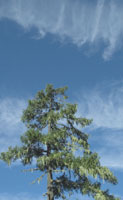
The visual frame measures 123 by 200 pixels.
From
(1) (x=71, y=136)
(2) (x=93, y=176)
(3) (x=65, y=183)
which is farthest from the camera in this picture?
(1) (x=71, y=136)

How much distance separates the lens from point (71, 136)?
19984mm

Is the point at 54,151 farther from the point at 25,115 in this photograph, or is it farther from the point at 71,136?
the point at 25,115

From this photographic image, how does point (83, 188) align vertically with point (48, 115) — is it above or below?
below

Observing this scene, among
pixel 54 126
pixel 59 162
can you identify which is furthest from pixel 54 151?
pixel 54 126

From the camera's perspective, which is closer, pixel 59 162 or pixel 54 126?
pixel 59 162

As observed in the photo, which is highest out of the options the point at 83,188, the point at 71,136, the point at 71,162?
the point at 71,136

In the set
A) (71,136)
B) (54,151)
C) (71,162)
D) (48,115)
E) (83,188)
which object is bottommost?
(83,188)

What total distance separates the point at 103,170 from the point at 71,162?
2.38 m

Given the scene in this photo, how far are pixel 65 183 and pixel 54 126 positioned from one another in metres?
4.55

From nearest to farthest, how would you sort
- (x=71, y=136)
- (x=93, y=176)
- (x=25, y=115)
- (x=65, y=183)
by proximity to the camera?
(x=93, y=176) → (x=65, y=183) → (x=71, y=136) → (x=25, y=115)

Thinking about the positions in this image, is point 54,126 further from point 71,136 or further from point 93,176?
point 93,176

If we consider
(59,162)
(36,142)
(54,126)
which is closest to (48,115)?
(54,126)

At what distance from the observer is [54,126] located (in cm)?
2055

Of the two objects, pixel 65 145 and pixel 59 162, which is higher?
pixel 65 145
